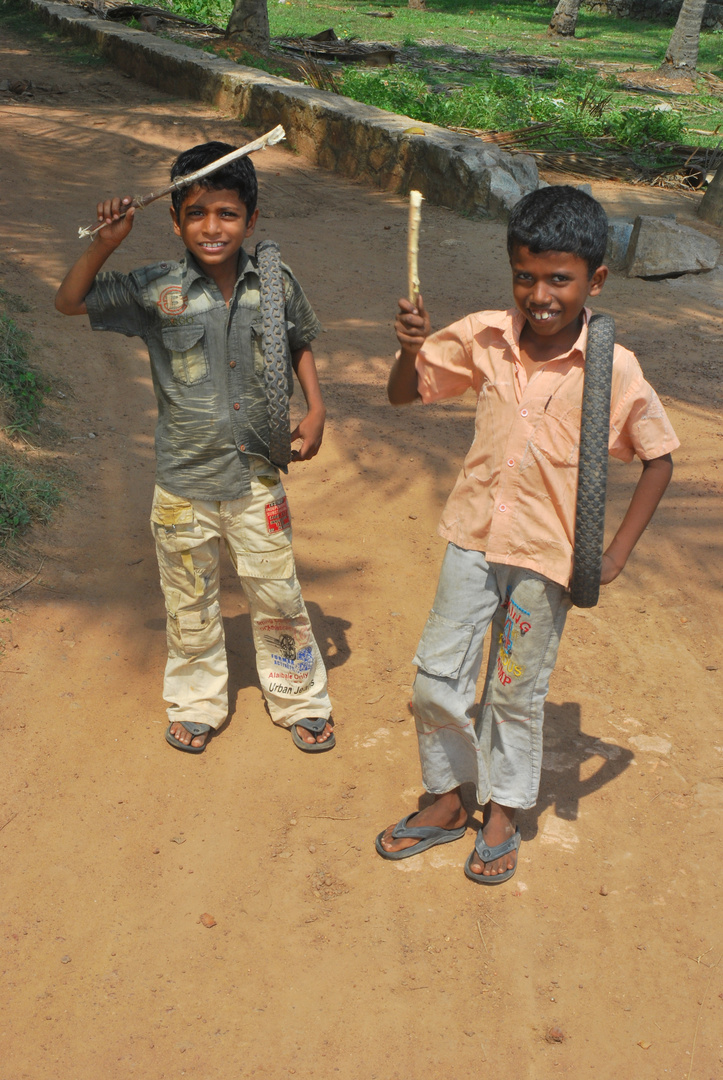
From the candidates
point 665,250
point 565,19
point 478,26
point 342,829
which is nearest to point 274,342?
point 342,829

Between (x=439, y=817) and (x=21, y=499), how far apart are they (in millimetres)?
2230

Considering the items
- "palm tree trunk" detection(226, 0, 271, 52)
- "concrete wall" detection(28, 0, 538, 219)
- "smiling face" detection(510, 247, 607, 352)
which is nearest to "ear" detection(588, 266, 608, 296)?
"smiling face" detection(510, 247, 607, 352)

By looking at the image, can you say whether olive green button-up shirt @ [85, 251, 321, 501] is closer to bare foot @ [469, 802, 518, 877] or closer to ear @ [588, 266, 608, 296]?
ear @ [588, 266, 608, 296]

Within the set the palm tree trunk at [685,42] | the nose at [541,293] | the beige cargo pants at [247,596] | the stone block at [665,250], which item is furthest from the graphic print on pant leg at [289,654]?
the palm tree trunk at [685,42]

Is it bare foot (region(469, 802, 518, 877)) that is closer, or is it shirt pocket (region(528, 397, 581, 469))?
shirt pocket (region(528, 397, 581, 469))

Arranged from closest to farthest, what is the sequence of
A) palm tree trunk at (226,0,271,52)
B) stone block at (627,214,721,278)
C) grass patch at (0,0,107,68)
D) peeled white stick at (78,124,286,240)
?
peeled white stick at (78,124,286,240) < stone block at (627,214,721,278) < palm tree trunk at (226,0,271,52) < grass patch at (0,0,107,68)

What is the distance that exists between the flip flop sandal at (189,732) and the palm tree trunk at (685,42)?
53.6 feet

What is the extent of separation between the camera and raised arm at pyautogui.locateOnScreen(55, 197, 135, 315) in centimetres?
236

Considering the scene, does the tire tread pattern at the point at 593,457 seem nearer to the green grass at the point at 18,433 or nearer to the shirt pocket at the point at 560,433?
the shirt pocket at the point at 560,433

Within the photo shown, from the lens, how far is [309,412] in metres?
2.73

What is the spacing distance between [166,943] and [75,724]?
883 millimetres

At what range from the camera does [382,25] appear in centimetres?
1861

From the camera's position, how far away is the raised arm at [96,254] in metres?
2.36

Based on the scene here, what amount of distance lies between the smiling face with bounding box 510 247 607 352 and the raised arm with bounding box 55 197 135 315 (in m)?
0.96
